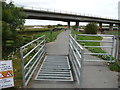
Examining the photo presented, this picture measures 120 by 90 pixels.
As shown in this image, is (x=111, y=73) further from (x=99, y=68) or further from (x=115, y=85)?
(x=115, y=85)

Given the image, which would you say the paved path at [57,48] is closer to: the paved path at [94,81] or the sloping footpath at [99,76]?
the sloping footpath at [99,76]

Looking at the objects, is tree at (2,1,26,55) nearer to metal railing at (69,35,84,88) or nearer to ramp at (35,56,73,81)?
ramp at (35,56,73,81)

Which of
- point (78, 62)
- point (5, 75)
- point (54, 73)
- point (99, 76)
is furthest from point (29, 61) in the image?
point (99, 76)

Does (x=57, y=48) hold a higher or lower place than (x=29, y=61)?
lower

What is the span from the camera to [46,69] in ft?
16.0

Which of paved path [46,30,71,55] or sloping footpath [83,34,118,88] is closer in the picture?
sloping footpath [83,34,118,88]

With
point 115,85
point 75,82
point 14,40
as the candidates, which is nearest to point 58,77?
point 75,82

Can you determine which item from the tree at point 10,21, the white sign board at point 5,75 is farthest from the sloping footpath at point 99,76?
the tree at point 10,21

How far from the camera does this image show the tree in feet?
21.9

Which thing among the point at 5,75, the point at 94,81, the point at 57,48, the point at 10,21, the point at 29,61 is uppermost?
the point at 10,21

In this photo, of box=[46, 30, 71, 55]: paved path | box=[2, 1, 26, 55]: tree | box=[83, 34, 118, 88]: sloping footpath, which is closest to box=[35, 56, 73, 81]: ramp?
box=[83, 34, 118, 88]: sloping footpath

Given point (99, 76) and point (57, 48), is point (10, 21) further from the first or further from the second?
point (99, 76)

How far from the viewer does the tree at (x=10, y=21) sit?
6.69 metres

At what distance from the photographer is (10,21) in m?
7.18
